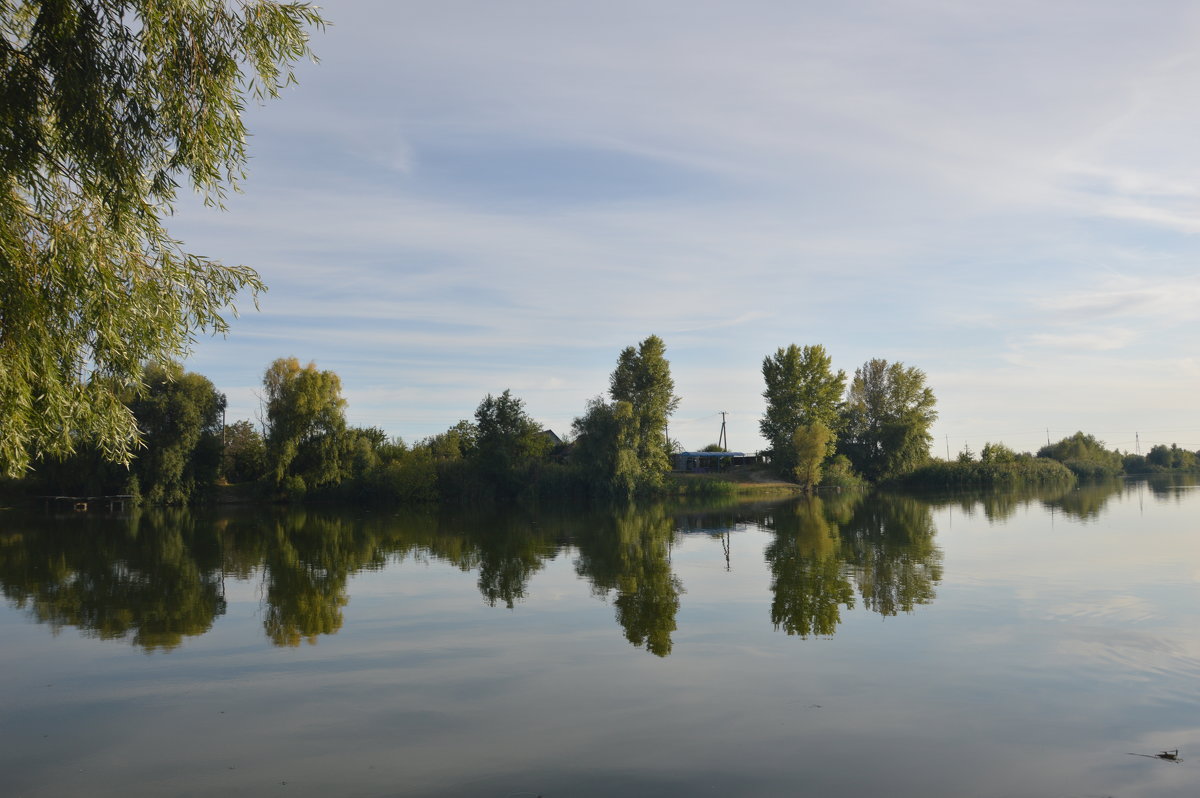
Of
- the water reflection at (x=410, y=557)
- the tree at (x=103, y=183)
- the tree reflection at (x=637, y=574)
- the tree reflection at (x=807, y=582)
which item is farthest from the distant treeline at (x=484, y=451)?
the tree at (x=103, y=183)

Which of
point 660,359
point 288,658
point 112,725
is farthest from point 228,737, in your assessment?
point 660,359

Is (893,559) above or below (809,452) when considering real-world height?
below

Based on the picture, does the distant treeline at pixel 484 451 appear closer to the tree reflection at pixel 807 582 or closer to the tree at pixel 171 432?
the tree at pixel 171 432

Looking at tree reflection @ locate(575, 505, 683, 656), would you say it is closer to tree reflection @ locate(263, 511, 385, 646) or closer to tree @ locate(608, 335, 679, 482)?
tree reflection @ locate(263, 511, 385, 646)

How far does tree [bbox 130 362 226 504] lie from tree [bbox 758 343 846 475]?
1824 inches

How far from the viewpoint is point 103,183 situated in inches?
301

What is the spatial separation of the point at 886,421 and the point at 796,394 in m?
12.0

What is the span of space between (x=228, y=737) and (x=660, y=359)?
6007 centimetres

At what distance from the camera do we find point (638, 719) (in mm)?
8023

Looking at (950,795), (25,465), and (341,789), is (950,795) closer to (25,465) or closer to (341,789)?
(341,789)

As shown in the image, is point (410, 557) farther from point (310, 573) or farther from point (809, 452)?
point (809, 452)

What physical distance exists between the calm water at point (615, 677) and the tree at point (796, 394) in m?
51.9

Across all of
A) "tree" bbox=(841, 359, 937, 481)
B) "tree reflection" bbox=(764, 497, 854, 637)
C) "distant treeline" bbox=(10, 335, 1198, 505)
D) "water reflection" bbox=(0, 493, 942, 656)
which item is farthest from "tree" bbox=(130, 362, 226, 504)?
"tree" bbox=(841, 359, 937, 481)

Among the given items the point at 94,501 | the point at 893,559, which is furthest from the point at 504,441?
the point at 893,559
